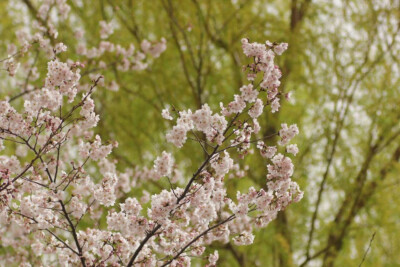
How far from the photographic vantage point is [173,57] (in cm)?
583

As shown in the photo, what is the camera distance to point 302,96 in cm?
647

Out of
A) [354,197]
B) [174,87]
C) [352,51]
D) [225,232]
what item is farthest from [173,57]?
[225,232]

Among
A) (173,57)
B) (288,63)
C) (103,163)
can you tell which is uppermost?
(173,57)

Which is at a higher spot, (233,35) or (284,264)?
(233,35)

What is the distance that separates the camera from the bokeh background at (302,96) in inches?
178

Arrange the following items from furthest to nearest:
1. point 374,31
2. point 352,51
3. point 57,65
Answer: point 352,51 < point 374,31 < point 57,65

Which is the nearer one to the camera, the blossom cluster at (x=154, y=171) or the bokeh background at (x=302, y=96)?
the blossom cluster at (x=154, y=171)

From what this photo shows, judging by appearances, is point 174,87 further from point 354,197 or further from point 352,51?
point 354,197

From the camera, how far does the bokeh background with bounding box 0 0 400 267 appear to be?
451 centimetres

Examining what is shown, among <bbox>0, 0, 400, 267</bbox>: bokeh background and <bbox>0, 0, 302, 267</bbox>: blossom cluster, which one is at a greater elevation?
<bbox>0, 0, 400, 267</bbox>: bokeh background

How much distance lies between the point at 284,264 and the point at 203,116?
326 centimetres

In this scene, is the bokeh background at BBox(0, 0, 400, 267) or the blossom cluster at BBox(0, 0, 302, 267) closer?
the blossom cluster at BBox(0, 0, 302, 267)

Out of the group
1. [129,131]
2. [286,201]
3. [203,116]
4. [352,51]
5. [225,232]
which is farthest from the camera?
[129,131]

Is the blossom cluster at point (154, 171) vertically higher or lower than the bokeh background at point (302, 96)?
lower
